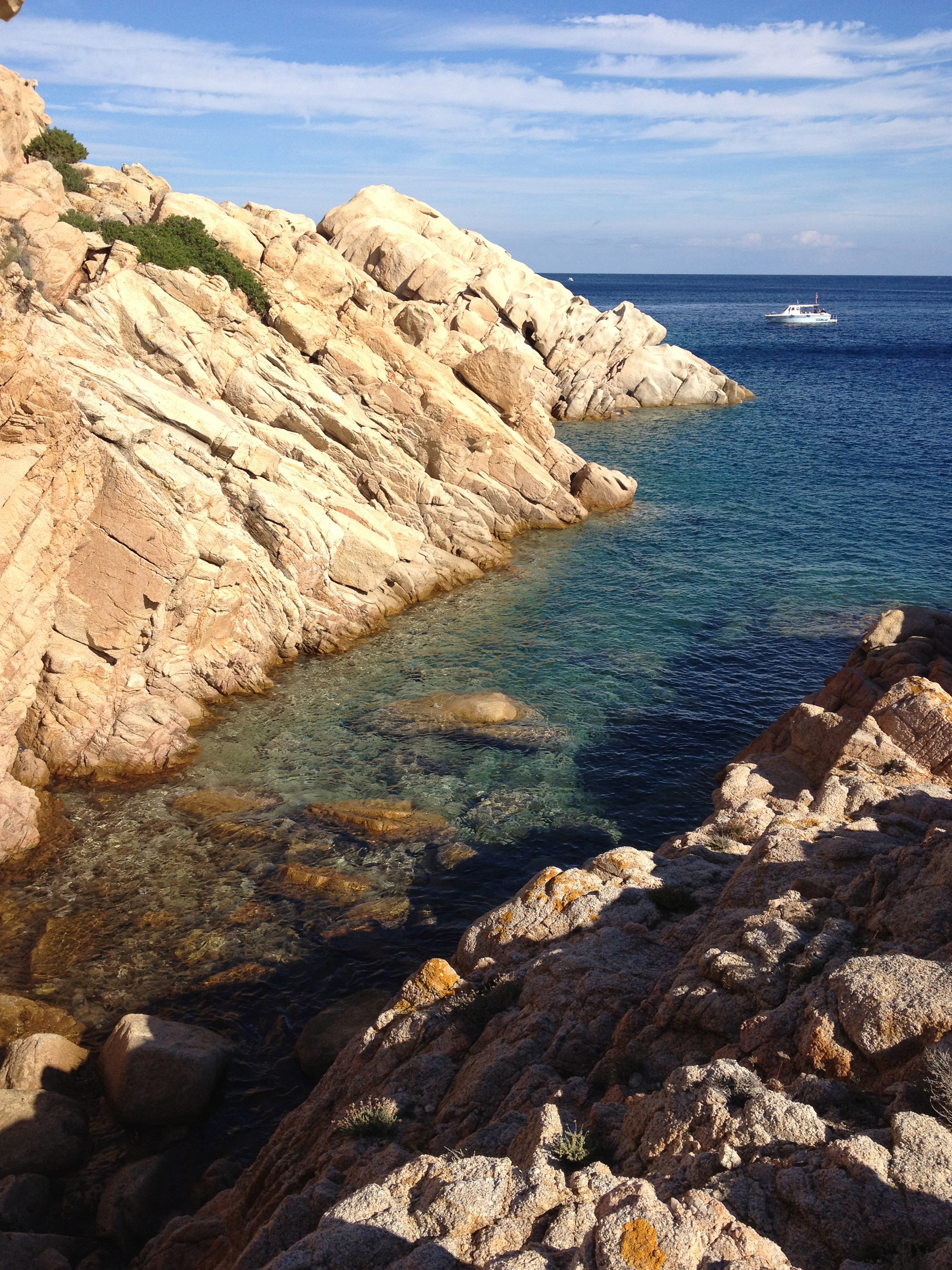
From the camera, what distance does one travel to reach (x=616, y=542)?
48.0m

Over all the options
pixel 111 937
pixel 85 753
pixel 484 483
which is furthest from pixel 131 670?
pixel 484 483

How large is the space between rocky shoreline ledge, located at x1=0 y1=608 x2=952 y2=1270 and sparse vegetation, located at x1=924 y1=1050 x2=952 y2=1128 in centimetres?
2

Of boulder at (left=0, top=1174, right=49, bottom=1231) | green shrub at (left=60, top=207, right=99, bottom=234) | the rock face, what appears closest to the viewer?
the rock face

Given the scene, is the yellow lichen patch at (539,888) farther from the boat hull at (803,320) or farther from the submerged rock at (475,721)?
the boat hull at (803,320)

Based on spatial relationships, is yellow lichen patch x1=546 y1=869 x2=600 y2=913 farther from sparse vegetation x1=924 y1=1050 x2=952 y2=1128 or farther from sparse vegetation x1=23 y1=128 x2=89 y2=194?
sparse vegetation x1=23 y1=128 x2=89 y2=194

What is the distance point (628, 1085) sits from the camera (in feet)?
32.2

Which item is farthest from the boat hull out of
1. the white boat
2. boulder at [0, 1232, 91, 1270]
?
boulder at [0, 1232, 91, 1270]

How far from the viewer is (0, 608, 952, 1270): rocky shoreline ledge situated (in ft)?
23.6

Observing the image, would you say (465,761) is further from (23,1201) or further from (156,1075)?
(23,1201)

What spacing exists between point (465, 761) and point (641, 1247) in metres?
20.2

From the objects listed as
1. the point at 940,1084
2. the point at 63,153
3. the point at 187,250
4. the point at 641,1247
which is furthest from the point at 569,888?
the point at 63,153

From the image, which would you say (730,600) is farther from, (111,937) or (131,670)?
(111,937)

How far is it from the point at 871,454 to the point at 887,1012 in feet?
216

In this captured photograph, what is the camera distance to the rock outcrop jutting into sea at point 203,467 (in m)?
25.8
